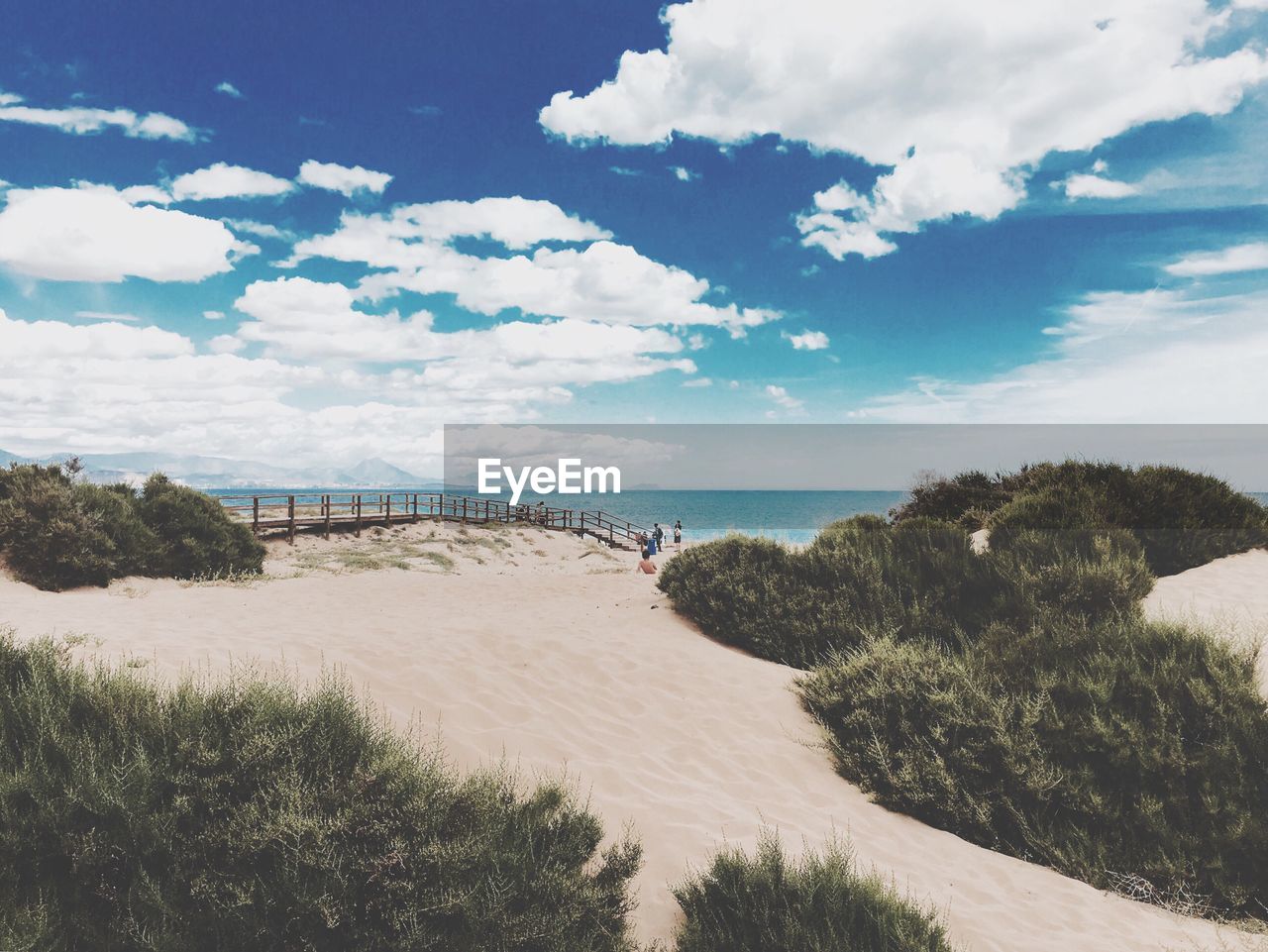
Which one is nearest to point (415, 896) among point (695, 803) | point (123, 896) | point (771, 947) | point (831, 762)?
point (123, 896)

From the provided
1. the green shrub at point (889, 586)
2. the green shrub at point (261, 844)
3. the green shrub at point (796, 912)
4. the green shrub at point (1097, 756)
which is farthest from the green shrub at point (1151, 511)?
the green shrub at point (261, 844)

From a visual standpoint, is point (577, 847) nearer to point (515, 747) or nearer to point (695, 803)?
point (695, 803)

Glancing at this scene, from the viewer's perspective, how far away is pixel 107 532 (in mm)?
14328

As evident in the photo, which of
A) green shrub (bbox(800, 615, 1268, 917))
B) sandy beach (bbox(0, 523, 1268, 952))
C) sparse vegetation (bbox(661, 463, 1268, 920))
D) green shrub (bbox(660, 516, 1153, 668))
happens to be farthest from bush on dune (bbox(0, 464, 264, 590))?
green shrub (bbox(800, 615, 1268, 917))

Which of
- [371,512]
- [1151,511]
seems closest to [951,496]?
[1151,511]

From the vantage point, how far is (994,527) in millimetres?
11414

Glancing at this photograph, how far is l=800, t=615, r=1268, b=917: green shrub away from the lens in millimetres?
5215

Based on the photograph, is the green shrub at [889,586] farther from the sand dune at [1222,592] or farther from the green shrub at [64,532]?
the green shrub at [64,532]

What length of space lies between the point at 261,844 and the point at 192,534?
15.9m

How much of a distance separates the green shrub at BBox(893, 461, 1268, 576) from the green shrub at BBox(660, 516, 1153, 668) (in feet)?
3.33

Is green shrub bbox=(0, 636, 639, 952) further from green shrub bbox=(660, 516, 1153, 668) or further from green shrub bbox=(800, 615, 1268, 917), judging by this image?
green shrub bbox=(660, 516, 1153, 668)

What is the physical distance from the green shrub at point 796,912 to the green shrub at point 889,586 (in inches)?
212

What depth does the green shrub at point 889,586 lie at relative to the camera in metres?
8.93

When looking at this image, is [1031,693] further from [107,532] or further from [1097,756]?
[107,532]
